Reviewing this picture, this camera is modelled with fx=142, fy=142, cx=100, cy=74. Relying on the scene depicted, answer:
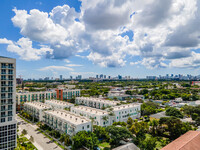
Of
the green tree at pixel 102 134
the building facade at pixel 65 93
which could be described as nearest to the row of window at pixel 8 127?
the green tree at pixel 102 134

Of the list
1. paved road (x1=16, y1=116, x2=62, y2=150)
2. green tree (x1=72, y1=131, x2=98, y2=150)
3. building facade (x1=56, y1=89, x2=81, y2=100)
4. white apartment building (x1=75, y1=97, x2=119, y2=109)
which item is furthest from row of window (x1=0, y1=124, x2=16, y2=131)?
building facade (x1=56, y1=89, x2=81, y2=100)

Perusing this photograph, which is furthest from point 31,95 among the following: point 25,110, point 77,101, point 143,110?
point 143,110

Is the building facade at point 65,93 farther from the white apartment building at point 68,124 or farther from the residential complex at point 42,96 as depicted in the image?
the white apartment building at point 68,124

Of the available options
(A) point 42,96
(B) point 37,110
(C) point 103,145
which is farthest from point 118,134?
(A) point 42,96

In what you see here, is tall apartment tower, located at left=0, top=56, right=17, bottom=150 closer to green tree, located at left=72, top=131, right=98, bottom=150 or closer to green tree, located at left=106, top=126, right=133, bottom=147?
green tree, located at left=72, top=131, right=98, bottom=150

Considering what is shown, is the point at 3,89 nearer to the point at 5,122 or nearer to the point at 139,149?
the point at 5,122
